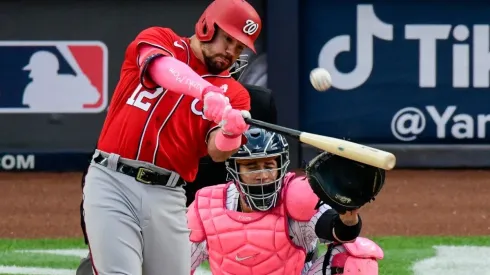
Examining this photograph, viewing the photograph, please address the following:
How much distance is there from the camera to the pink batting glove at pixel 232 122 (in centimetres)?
470

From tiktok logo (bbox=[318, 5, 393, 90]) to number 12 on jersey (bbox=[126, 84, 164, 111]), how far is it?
20.5 feet

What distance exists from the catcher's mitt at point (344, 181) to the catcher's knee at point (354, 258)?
2.26 feet

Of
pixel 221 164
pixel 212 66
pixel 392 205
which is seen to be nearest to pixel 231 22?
pixel 212 66

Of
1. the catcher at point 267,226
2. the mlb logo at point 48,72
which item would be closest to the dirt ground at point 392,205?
the mlb logo at point 48,72

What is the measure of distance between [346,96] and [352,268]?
5.67m

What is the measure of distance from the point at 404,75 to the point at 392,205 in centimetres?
159

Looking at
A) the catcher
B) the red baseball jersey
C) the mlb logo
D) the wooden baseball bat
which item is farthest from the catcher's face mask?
the mlb logo

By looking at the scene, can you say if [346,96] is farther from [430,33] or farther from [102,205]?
[102,205]

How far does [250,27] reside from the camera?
16.5ft

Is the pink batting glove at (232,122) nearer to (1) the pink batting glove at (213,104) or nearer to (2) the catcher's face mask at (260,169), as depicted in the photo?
(1) the pink batting glove at (213,104)

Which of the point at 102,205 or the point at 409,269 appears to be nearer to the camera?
the point at 102,205

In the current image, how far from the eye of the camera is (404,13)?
1113cm

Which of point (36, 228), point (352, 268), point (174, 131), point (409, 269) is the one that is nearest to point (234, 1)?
point (174, 131)

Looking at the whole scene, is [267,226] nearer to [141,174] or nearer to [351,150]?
[141,174]
